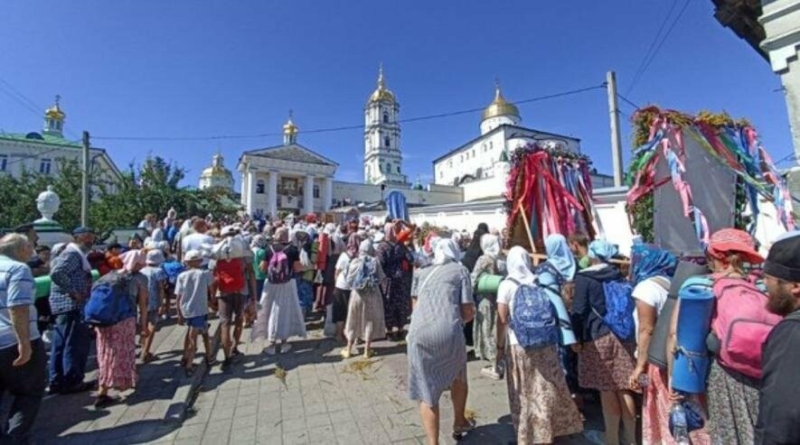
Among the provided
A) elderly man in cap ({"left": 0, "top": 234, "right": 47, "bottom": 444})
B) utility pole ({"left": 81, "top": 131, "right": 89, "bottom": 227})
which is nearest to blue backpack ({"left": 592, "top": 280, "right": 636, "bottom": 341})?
elderly man in cap ({"left": 0, "top": 234, "right": 47, "bottom": 444})

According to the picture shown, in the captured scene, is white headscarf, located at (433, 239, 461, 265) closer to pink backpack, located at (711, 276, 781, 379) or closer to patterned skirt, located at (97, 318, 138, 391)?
pink backpack, located at (711, 276, 781, 379)

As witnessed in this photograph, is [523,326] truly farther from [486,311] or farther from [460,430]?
[486,311]

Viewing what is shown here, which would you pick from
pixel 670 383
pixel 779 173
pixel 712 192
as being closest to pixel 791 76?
pixel 779 173

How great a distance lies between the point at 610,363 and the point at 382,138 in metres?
67.1

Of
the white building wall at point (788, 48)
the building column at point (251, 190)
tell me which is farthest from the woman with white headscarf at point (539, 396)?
the building column at point (251, 190)

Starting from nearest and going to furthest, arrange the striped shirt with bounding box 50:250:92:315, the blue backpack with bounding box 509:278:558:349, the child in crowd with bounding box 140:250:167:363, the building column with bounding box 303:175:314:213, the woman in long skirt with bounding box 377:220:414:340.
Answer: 1. the blue backpack with bounding box 509:278:558:349
2. the striped shirt with bounding box 50:250:92:315
3. the child in crowd with bounding box 140:250:167:363
4. the woman in long skirt with bounding box 377:220:414:340
5. the building column with bounding box 303:175:314:213

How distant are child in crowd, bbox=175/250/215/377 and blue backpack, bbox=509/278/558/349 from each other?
4137mm

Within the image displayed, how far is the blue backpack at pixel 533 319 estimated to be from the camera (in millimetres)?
2744

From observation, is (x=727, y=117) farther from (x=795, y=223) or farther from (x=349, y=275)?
(x=349, y=275)

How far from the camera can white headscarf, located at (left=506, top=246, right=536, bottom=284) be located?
3.00 m

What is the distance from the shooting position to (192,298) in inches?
186

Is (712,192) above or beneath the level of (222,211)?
beneath

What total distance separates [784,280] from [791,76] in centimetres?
528

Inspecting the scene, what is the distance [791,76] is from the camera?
466 centimetres
